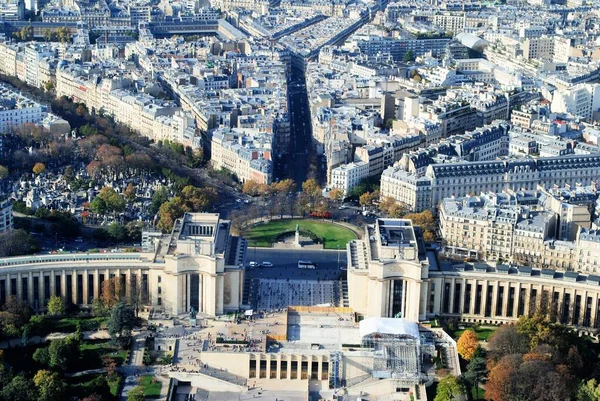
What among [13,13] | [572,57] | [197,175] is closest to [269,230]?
[197,175]

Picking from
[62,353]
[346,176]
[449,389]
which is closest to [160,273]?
[62,353]

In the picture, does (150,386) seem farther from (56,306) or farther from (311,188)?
(311,188)

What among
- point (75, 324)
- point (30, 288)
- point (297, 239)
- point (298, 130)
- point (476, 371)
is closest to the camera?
point (476, 371)

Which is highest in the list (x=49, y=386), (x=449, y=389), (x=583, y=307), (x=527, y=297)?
(x=527, y=297)

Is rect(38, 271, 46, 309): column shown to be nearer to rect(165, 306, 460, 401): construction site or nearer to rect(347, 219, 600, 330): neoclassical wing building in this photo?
rect(165, 306, 460, 401): construction site

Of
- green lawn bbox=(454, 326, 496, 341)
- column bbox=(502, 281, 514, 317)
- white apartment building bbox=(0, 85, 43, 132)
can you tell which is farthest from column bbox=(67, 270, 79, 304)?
white apartment building bbox=(0, 85, 43, 132)

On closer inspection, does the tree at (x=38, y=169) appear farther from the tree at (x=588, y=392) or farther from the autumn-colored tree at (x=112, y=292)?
the tree at (x=588, y=392)
